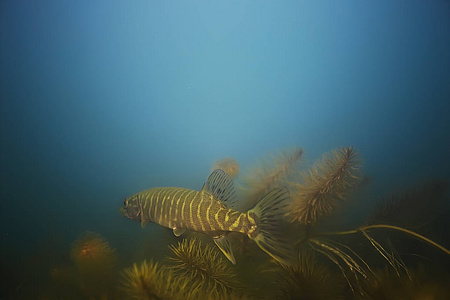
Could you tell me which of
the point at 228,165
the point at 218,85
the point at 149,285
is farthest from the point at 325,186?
the point at 218,85

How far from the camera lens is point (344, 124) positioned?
212 inches

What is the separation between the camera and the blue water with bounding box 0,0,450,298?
388 cm

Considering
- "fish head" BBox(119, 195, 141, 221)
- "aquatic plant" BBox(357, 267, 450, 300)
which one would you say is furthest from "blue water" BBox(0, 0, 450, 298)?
"fish head" BBox(119, 195, 141, 221)

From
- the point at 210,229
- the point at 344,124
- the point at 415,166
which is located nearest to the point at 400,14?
the point at 344,124

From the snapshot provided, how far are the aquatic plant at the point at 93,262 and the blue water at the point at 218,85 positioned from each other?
1.88 meters

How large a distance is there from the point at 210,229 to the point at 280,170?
1518mm

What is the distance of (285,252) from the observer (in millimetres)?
2244

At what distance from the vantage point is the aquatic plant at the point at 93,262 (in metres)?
3.14

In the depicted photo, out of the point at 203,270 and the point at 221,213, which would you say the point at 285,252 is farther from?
the point at 203,270

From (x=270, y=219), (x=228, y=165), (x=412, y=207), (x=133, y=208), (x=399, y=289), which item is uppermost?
(x=412, y=207)

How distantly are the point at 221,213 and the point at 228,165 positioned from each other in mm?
1981

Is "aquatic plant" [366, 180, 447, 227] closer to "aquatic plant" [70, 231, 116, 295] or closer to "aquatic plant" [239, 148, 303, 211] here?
"aquatic plant" [239, 148, 303, 211]

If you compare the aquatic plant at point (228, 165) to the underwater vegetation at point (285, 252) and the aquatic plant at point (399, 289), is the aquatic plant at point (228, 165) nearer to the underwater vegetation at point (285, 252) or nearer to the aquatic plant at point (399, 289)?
the underwater vegetation at point (285, 252)

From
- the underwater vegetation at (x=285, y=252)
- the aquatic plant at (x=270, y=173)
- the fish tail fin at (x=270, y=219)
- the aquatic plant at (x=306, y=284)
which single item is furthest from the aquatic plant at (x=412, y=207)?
the fish tail fin at (x=270, y=219)
